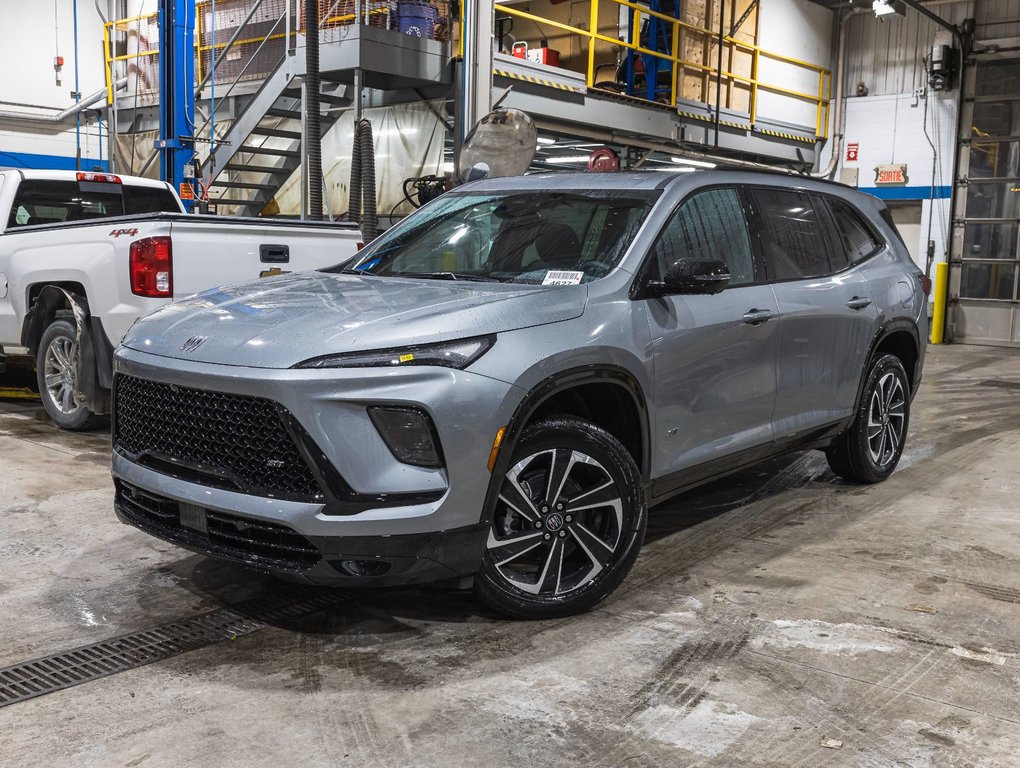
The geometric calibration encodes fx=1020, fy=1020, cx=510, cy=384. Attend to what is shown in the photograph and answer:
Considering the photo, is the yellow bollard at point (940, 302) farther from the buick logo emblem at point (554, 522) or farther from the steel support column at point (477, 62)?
the buick logo emblem at point (554, 522)

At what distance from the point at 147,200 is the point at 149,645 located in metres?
6.01

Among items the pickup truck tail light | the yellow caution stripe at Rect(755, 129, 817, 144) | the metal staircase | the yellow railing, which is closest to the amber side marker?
the pickup truck tail light

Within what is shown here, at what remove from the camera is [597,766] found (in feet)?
8.80

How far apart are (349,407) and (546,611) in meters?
1.11

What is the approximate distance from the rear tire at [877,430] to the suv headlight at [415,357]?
10.0 ft

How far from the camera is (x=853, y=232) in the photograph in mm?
5609

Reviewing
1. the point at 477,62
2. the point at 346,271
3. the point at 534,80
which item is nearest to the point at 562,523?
the point at 346,271

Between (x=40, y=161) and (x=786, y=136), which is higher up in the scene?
(x=786, y=136)

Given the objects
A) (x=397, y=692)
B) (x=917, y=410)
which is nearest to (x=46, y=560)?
(x=397, y=692)

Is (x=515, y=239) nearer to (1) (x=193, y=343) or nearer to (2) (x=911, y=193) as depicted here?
(1) (x=193, y=343)

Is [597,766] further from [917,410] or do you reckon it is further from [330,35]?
[330,35]

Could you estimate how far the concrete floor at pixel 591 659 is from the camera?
280 cm

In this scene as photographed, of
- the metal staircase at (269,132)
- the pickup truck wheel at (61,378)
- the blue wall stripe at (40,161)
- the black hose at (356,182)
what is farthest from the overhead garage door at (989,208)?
the pickup truck wheel at (61,378)

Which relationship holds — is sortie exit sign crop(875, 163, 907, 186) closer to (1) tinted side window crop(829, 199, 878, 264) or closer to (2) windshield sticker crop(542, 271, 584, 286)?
(1) tinted side window crop(829, 199, 878, 264)
